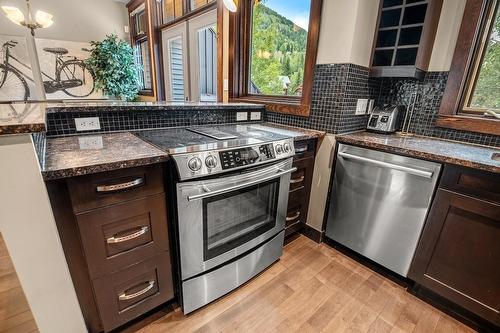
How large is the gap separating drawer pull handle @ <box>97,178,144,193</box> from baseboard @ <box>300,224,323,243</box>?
1.50 meters

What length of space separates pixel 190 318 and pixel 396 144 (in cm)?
163

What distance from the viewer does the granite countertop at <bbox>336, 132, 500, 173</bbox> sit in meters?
1.15

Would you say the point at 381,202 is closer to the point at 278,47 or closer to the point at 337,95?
the point at 337,95

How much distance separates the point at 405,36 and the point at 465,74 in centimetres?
48

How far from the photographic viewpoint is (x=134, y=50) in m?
4.50

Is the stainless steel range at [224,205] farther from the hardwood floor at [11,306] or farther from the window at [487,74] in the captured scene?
the window at [487,74]

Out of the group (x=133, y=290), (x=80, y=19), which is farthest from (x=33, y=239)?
(x=80, y=19)

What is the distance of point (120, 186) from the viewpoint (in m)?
0.95

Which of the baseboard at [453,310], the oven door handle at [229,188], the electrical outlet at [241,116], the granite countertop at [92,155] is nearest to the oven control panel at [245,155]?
the oven door handle at [229,188]

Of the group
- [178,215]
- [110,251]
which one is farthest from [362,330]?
[110,251]

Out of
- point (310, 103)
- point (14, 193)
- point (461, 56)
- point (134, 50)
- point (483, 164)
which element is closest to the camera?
point (14, 193)

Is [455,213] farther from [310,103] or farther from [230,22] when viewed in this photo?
[230,22]

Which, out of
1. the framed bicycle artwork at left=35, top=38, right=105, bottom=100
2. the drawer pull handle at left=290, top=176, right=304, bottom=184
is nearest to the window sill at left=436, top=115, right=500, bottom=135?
the drawer pull handle at left=290, top=176, right=304, bottom=184

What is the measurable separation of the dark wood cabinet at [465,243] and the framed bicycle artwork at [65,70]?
5.00 m
